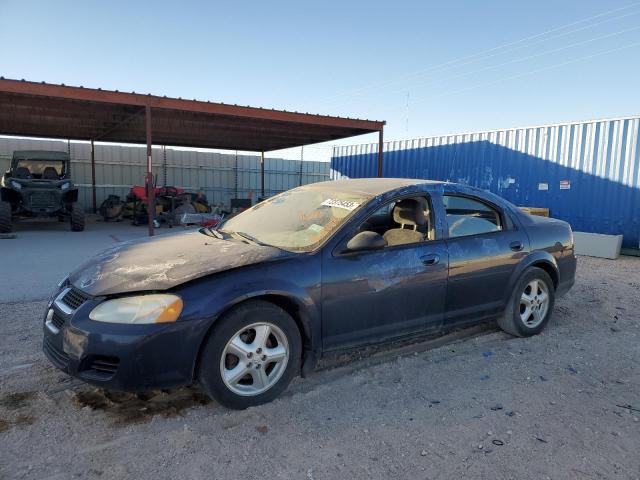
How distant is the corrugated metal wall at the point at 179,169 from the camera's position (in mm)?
20922

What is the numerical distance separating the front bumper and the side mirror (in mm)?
1198

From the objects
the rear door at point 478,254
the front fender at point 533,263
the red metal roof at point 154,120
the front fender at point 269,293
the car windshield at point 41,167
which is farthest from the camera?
the car windshield at point 41,167

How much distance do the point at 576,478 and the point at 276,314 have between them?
1809mm

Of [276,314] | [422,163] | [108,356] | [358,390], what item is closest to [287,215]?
[276,314]

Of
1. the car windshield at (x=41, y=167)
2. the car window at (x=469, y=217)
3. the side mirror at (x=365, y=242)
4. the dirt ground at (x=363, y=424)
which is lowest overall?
the dirt ground at (x=363, y=424)

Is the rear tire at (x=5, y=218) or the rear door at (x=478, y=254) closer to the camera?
the rear door at (x=478, y=254)

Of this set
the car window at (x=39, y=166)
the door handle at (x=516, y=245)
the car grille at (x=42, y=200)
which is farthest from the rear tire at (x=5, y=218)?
the door handle at (x=516, y=245)

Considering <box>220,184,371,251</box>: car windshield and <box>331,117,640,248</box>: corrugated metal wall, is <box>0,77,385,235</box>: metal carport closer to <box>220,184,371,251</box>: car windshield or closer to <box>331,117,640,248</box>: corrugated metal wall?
<box>331,117,640,248</box>: corrugated metal wall

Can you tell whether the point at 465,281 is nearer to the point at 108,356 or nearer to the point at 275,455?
the point at 275,455

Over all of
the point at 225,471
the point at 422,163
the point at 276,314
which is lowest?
the point at 225,471

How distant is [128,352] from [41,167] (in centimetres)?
1382

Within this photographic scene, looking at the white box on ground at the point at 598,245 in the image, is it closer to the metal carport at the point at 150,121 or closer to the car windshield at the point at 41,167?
the metal carport at the point at 150,121

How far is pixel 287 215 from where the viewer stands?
3.89 m

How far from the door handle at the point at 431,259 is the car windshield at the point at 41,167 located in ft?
44.5
